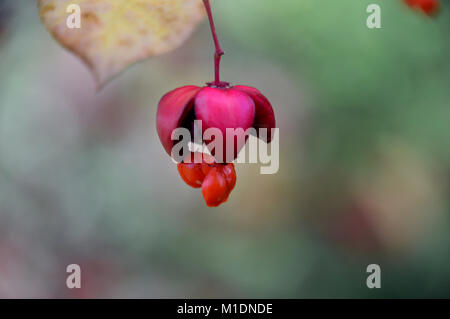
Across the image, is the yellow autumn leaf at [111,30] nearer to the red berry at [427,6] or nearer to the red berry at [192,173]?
the red berry at [192,173]

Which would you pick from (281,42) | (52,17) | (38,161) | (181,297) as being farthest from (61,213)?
(281,42)

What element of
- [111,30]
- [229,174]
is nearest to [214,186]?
[229,174]

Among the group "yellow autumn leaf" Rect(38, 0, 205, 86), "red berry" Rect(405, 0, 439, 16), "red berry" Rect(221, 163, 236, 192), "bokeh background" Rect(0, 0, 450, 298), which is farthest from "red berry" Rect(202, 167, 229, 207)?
"red berry" Rect(405, 0, 439, 16)

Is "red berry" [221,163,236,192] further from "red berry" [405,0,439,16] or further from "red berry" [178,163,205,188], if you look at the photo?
"red berry" [405,0,439,16]

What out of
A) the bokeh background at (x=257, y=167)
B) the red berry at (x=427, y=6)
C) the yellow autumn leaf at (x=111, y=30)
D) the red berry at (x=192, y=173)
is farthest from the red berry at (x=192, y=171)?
the red berry at (x=427, y=6)

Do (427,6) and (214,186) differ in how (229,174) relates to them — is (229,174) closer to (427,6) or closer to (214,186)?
(214,186)

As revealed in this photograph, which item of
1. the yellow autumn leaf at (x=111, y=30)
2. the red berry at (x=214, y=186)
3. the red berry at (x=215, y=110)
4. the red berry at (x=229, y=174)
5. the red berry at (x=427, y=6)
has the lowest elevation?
the red berry at (x=214, y=186)
